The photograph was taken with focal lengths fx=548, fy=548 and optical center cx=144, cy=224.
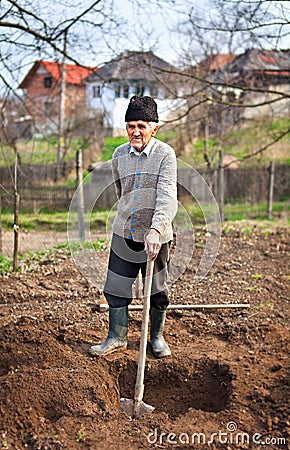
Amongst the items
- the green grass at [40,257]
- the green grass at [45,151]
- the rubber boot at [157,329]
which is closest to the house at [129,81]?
the green grass at [40,257]

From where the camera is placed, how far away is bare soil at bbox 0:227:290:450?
2953 millimetres

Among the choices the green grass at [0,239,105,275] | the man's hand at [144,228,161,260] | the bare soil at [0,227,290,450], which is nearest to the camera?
the bare soil at [0,227,290,450]

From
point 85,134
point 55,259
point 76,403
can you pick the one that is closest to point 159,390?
point 76,403

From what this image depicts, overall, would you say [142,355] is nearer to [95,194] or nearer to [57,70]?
[95,194]

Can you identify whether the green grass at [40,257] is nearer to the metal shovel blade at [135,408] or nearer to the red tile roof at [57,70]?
the red tile roof at [57,70]

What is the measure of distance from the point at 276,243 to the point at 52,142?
15.6 meters

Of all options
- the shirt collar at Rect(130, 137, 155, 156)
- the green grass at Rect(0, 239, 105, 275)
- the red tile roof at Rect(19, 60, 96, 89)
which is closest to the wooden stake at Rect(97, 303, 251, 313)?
the shirt collar at Rect(130, 137, 155, 156)

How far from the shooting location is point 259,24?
7371 mm

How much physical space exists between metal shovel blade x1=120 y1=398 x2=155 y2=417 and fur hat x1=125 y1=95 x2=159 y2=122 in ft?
6.05

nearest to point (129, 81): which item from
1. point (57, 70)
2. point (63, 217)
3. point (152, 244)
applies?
point (57, 70)

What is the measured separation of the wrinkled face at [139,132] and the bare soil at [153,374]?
1529 mm

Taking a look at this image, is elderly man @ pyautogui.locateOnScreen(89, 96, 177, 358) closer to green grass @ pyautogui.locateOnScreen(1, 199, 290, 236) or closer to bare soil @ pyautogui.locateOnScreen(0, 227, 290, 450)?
bare soil @ pyautogui.locateOnScreen(0, 227, 290, 450)

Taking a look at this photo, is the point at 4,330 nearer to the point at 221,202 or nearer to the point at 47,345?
the point at 47,345

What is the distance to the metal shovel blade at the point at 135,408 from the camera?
3.38 m
